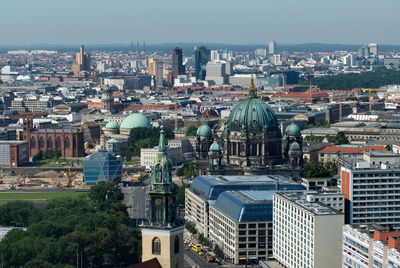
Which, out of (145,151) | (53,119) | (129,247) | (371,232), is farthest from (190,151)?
(371,232)

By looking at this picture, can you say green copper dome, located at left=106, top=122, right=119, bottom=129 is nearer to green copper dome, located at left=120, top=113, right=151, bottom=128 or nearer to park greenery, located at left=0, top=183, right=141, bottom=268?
green copper dome, located at left=120, top=113, right=151, bottom=128

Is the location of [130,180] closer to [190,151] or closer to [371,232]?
[190,151]

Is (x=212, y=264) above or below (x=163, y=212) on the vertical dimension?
below

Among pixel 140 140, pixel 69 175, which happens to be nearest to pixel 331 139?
pixel 140 140

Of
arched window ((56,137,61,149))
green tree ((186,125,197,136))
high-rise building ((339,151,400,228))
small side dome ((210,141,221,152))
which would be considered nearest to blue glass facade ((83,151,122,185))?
small side dome ((210,141,221,152))

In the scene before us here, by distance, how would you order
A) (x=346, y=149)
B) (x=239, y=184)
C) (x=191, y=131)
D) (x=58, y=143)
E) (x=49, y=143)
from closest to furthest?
1. (x=239, y=184)
2. (x=346, y=149)
3. (x=58, y=143)
4. (x=49, y=143)
5. (x=191, y=131)

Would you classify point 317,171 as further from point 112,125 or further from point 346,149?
point 112,125

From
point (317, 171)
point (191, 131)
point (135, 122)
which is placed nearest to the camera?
point (317, 171)
